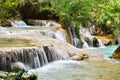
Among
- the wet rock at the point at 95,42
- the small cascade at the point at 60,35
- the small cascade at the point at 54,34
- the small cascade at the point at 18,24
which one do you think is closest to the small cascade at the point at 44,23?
the small cascade at the point at 18,24

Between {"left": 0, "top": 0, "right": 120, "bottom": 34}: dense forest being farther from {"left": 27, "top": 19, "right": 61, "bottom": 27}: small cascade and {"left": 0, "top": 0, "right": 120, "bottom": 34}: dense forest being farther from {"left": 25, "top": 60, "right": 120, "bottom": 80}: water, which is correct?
{"left": 25, "top": 60, "right": 120, "bottom": 80}: water

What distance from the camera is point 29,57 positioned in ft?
41.9

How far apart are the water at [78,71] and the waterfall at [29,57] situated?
36 centimetres

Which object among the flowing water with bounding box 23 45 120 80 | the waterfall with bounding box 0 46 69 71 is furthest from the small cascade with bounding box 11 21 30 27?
the flowing water with bounding box 23 45 120 80

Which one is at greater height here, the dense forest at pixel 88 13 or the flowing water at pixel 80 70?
the dense forest at pixel 88 13

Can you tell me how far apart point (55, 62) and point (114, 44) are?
32.4ft

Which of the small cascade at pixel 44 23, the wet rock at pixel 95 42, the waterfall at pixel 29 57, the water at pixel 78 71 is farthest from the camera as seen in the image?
the small cascade at pixel 44 23

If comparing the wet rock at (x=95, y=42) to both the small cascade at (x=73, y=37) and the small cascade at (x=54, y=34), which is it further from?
the small cascade at (x=54, y=34)

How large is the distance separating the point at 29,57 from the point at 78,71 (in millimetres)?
2115

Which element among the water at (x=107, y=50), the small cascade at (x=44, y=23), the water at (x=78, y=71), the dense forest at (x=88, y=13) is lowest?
the water at (x=107, y=50)

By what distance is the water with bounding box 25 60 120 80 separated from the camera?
10930 mm

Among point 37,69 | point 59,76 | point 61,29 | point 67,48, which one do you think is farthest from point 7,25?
point 59,76

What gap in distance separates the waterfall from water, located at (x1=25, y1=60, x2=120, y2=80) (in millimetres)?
365

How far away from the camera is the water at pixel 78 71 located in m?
10.9
